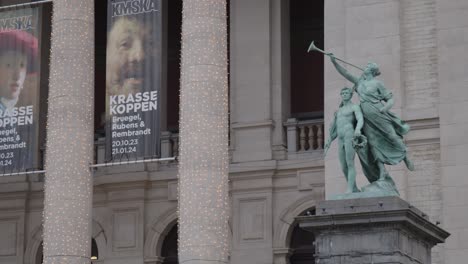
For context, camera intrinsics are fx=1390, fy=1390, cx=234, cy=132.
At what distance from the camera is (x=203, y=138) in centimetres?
2472

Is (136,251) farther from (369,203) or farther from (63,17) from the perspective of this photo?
(369,203)

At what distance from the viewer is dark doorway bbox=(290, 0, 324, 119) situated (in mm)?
32188

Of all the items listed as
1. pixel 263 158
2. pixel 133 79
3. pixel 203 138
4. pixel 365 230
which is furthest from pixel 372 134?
pixel 263 158

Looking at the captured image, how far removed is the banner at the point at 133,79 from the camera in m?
26.8

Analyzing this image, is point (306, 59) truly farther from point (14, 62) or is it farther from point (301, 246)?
point (14, 62)

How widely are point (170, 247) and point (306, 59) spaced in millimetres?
5421

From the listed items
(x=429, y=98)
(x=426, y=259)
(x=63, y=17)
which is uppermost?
(x=63, y=17)

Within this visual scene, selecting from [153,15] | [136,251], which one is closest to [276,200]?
[136,251]

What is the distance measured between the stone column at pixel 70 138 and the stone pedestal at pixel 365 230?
31.2 feet

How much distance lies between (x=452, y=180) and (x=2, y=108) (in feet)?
32.9

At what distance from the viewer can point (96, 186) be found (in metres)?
32.1

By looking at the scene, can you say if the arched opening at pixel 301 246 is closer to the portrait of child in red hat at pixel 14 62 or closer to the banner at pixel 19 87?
the banner at pixel 19 87

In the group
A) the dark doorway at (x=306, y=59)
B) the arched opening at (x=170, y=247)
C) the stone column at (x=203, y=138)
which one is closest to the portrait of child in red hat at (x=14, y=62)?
the stone column at (x=203, y=138)

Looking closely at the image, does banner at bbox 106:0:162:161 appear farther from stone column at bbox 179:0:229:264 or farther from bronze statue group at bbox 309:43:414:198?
bronze statue group at bbox 309:43:414:198
